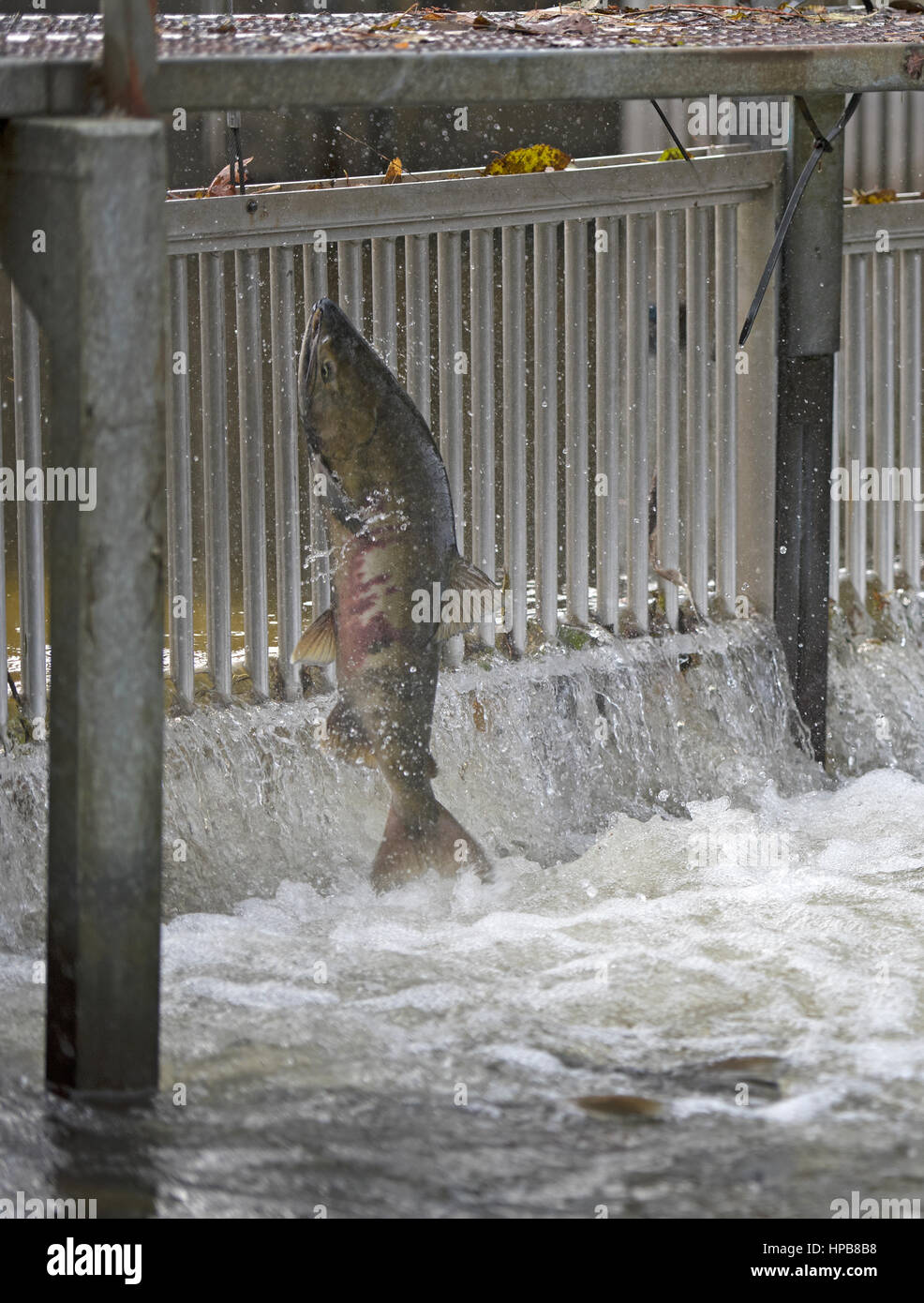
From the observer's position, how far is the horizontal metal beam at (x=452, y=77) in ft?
13.8

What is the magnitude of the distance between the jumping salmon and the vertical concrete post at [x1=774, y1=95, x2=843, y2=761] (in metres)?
2.33

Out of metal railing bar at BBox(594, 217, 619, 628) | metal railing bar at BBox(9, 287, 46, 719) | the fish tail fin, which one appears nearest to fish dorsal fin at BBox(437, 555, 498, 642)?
the fish tail fin

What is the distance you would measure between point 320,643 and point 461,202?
2058 millimetres

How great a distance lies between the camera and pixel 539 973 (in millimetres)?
5559

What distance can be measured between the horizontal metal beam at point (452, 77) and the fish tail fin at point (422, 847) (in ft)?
7.36

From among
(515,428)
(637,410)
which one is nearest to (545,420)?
(515,428)

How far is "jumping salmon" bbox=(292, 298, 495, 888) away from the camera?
5742 mm

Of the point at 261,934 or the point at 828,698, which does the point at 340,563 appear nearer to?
the point at 261,934

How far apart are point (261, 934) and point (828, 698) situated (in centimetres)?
319

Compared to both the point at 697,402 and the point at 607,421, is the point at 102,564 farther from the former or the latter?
the point at 697,402

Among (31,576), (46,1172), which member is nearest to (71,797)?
(46,1172)

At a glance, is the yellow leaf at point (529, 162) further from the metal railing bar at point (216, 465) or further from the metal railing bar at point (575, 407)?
the metal railing bar at point (216, 465)

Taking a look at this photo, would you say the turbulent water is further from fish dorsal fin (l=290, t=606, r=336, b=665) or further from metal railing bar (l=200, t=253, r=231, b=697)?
fish dorsal fin (l=290, t=606, r=336, b=665)
